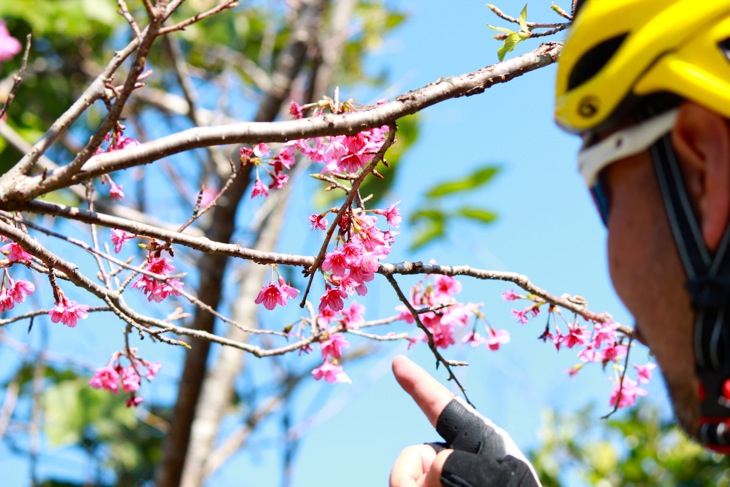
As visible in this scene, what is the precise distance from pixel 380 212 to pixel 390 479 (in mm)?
1168

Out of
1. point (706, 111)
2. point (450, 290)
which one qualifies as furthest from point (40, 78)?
point (706, 111)

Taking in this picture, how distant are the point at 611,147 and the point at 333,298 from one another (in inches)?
58.0

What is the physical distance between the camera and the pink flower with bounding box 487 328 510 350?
146 inches

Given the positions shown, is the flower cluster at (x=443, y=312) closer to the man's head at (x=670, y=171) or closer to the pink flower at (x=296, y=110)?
the pink flower at (x=296, y=110)

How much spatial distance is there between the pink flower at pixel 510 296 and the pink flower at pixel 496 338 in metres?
0.36

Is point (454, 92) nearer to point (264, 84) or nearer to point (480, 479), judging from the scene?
point (480, 479)

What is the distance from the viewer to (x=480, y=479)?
70.4 inches

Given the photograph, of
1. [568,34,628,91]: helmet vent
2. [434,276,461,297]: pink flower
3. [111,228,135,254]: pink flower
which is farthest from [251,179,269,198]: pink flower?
[568,34,628,91]: helmet vent

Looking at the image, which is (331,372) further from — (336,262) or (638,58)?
(638,58)

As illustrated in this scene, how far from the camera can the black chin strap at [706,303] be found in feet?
4.40

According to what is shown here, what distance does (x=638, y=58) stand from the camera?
145cm

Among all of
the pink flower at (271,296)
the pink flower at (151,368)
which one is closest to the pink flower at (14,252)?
the pink flower at (271,296)

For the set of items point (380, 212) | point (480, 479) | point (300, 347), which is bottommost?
point (480, 479)

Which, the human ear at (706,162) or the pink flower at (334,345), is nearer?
the human ear at (706,162)
